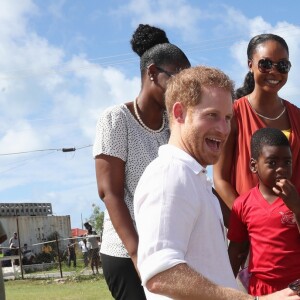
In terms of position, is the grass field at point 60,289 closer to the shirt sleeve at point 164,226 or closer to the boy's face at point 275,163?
the boy's face at point 275,163

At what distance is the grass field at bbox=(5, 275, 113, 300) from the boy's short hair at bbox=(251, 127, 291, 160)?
10.4 metres

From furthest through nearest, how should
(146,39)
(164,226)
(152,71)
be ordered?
(146,39) → (152,71) → (164,226)

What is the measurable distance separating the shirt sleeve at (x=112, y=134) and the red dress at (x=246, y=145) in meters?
0.78

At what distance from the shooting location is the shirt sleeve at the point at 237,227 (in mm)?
3885

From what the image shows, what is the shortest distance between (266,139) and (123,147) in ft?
2.58

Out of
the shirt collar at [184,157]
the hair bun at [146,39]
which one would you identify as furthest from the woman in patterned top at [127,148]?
the shirt collar at [184,157]

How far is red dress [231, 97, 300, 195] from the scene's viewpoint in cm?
396

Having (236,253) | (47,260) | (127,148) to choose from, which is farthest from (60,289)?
(47,260)

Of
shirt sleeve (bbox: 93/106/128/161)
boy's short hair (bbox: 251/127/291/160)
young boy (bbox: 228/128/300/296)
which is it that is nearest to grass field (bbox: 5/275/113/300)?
young boy (bbox: 228/128/300/296)

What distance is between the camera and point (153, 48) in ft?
11.7

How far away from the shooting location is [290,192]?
3.54 meters

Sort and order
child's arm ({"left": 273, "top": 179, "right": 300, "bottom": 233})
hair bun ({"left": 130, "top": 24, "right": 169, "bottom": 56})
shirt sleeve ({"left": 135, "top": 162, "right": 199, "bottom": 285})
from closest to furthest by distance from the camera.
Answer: shirt sleeve ({"left": 135, "top": 162, "right": 199, "bottom": 285}) → child's arm ({"left": 273, "top": 179, "right": 300, "bottom": 233}) → hair bun ({"left": 130, "top": 24, "right": 169, "bottom": 56})

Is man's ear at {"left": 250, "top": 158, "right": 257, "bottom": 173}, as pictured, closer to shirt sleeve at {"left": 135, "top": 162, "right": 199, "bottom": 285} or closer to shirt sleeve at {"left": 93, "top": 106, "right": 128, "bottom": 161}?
shirt sleeve at {"left": 93, "top": 106, "right": 128, "bottom": 161}

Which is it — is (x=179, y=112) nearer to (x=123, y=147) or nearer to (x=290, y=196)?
(x=123, y=147)
